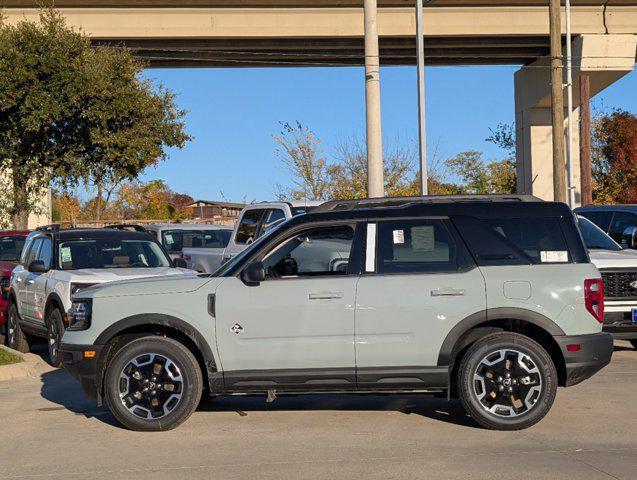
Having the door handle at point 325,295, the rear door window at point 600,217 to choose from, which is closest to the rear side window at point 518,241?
the door handle at point 325,295

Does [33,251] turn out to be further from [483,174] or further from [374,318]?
[483,174]

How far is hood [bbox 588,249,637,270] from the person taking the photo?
12.7 m

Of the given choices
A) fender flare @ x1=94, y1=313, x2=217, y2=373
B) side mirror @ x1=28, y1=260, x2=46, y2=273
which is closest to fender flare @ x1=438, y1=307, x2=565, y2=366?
fender flare @ x1=94, y1=313, x2=217, y2=373

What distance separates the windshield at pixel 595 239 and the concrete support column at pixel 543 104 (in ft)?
77.0

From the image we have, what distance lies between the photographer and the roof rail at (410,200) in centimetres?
878

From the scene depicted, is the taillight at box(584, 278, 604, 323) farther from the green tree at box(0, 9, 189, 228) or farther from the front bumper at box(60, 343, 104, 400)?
the green tree at box(0, 9, 189, 228)

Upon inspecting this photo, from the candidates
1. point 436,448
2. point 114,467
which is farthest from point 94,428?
point 436,448

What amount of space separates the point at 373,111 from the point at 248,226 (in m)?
3.49

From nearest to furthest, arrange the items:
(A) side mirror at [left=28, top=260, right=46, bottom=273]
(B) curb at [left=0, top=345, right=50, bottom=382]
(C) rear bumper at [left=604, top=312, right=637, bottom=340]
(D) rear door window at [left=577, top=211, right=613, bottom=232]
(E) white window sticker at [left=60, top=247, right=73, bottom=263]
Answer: (B) curb at [left=0, top=345, right=50, bottom=382] → (C) rear bumper at [left=604, top=312, right=637, bottom=340] → (A) side mirror at [left=28, top=260, right=46, bottom=273] → (E) white window sticker at [left=60, top=247, right=73, bottom=263] → (D) rear door window at [left=577, top=211, right=613, bottom=232]

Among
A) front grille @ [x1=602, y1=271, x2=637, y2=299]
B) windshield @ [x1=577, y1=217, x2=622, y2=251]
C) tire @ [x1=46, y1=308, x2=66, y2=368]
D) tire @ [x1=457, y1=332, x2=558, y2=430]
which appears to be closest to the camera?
tire @ [x1=457, y1=332, x2=558, y2=430]

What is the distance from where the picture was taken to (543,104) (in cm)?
4066

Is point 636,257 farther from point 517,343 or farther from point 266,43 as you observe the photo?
point 266,43

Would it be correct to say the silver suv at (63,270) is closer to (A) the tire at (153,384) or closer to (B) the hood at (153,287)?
(B) the hood at (153,287)

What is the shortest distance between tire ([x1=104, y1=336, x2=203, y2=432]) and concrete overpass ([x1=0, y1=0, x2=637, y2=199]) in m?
26.8
